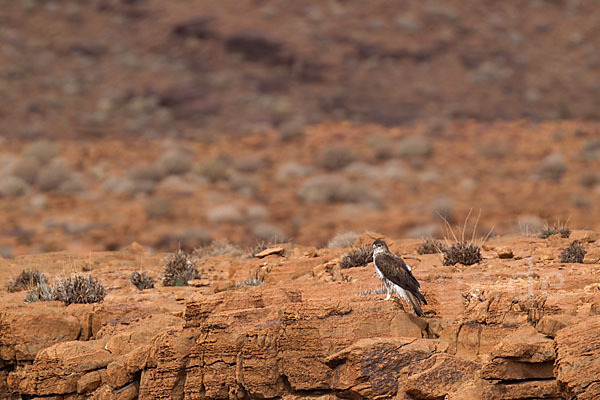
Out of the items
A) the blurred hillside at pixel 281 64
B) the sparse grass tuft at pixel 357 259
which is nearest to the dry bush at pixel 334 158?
the blurred hillside at pixel 281 64

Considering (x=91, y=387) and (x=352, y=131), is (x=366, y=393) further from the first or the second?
(x=352, y=131)

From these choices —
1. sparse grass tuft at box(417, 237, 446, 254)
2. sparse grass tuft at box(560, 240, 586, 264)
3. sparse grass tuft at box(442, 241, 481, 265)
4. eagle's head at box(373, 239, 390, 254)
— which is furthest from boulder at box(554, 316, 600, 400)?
sparse grass tuft at box(417, 237, 446, 254)

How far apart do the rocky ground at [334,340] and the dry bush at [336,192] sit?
21.6m

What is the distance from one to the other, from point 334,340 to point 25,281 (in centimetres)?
677

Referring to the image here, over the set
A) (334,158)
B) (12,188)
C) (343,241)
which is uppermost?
(334,158)

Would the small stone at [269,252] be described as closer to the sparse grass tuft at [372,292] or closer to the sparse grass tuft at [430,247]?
the sparse grass tuft at [430,247]

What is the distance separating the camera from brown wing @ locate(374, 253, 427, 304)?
871 cm

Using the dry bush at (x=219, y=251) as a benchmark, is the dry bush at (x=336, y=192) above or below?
above

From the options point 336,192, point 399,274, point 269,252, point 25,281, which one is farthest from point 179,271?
point 336,192

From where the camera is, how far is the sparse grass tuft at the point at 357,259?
11.9m

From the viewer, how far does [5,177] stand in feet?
118

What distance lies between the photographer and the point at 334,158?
38.2 metres

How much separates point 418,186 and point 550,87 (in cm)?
2104

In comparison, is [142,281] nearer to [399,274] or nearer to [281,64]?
[399,274]
